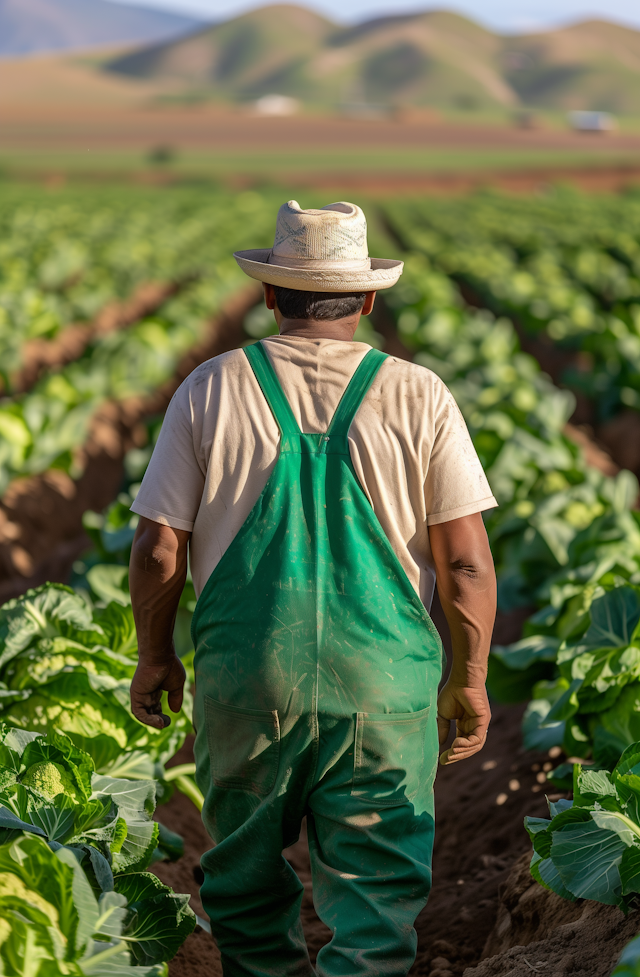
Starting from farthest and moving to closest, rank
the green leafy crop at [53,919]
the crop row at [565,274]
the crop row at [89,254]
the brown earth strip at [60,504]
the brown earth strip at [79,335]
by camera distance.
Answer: the crop row at [89,254], the brown earth strip at [79,335], the crop row at [565,274], the brown earth strip at [60,504], the green leafy crop at [53,919]

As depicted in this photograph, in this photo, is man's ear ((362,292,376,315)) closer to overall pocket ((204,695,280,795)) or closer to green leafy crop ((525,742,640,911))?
overall pocket ((204,695,280,795))

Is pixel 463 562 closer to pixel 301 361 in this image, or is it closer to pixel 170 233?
pixel 301 361

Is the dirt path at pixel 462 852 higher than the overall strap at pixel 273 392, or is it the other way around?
the overall strap at pixel 273 392

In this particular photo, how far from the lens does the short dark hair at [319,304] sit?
2170 millimetres

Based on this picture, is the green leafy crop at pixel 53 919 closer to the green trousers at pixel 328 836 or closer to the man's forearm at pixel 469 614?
the green trousers at pixel 328 836

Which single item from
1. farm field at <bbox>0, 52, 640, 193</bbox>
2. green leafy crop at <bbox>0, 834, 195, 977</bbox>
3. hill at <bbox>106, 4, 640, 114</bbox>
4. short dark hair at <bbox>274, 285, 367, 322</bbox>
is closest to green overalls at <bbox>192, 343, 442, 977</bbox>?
short dark hair at <bbox>274, 285, 367, 322</bbox>

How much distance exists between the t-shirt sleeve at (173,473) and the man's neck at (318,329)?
0.27 m

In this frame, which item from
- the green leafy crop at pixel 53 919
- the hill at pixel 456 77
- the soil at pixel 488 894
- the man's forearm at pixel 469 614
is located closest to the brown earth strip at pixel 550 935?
the soil at pixel 488 894

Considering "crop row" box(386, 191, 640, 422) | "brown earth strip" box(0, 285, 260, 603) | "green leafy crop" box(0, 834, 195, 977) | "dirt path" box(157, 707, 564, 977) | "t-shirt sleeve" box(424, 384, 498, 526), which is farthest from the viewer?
"crop row" box(386, 191, 640, 422)

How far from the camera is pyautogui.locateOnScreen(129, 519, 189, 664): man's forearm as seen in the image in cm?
214

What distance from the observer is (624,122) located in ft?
394

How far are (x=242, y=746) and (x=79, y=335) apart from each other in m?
10.4

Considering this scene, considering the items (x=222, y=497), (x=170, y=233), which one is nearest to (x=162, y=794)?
(x=222, y=497)

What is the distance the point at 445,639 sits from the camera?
190 inches
